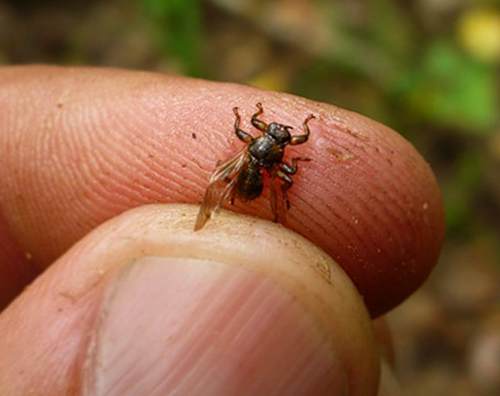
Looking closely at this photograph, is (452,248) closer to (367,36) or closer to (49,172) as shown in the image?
(367,36)

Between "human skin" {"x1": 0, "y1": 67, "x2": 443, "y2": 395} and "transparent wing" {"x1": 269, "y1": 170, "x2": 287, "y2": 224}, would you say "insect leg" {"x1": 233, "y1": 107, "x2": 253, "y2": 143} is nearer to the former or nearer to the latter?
"human skin" {"x1": 0, "y1": 67, "x2": 443, "y2": 395}

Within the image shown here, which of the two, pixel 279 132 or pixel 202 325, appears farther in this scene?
pixel 279 132

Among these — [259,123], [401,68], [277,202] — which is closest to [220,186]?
[277,202]

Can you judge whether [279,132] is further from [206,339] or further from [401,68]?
[401,68]

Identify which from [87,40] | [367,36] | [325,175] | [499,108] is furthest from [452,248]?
[87,40]

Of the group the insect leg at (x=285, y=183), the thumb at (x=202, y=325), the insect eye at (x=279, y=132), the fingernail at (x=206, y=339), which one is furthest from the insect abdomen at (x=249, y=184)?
the fingernail at (x=206, y=339)

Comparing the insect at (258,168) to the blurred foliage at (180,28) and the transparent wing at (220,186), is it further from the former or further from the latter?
the blurred foliage at (180,28)
